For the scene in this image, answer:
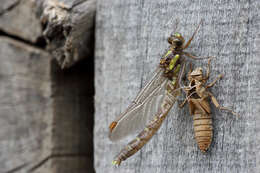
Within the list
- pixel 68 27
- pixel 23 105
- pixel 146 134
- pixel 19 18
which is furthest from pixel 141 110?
pixel 19 18

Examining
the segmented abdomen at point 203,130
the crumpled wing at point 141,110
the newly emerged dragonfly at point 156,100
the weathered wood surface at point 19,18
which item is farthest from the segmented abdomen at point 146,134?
the weathered wood surface at point 19,18

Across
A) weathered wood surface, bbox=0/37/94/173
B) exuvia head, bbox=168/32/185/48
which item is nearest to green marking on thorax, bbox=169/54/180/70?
exuvia head, bbox=168/32/185/48

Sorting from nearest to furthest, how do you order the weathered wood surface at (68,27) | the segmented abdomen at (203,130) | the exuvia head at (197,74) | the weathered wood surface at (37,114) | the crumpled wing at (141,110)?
the segmented abdomen at (203,130)
the exuvia head at (197,74)
the crumpled wing at (141,110)
the weathered wood surface at (68,27)
the weathered wood surface at (37,114)

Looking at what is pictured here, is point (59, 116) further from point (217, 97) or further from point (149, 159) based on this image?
point (217, 97)

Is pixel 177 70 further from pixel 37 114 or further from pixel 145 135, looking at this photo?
pixel 37 114

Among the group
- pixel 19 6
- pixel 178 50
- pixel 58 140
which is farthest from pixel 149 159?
pixel 19 6

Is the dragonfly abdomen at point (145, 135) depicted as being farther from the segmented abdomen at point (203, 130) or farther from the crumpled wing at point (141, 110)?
the segmented abdomen at point (203, 130)
